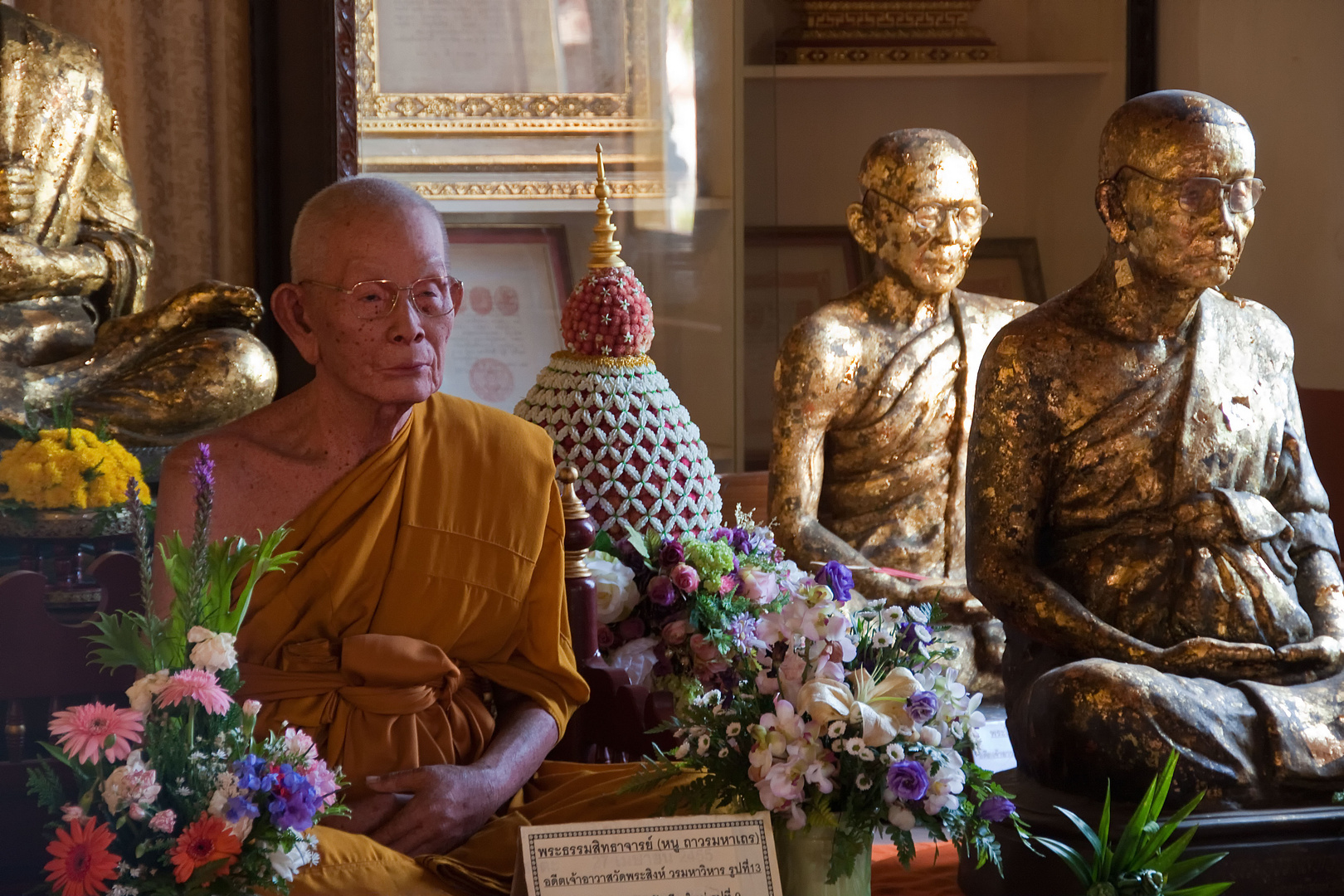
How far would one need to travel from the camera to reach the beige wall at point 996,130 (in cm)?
441

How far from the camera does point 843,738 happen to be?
1490 millimetres

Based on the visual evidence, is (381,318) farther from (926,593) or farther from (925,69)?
(925,69)

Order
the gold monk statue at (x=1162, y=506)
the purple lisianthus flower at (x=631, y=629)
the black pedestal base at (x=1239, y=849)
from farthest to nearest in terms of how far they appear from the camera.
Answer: the purple lisianthus flower at (x=631, y=629)
the gold monk statue at (x=1162, y=506)
the black pedestal base at (x=1239, y=849)

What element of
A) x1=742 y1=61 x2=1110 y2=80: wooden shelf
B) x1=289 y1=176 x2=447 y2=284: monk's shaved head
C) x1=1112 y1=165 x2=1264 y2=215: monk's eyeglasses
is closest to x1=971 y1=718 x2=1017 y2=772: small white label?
x1=1112 y1=165 x2=1264 y2=215: monk's eyeglasses

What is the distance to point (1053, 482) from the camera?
2.29m

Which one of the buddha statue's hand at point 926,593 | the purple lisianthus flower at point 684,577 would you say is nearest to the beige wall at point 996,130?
the buddha statue's hand at point 926,593

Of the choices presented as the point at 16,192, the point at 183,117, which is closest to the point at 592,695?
the point at 16,192

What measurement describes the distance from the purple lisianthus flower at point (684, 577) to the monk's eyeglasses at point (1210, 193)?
2.59ft

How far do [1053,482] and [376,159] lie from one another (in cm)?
240

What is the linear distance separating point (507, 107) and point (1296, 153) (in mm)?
1908

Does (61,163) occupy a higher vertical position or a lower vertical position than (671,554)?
higher

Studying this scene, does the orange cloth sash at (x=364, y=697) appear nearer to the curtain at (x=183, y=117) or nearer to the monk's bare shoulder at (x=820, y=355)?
the monk's bare shoulder at (x=820, y=355)

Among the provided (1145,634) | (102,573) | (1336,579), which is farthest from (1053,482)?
(102,573)

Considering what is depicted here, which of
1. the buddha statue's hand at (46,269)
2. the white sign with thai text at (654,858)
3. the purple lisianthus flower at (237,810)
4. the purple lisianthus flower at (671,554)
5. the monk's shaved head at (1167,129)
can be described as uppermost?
the monk's shaved head at (1167,129)
